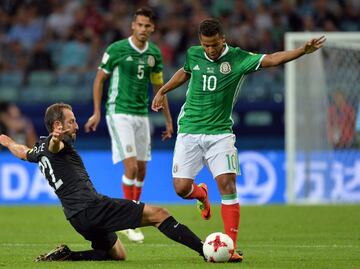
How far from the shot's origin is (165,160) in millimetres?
18453

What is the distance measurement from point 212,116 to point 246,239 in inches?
93.0

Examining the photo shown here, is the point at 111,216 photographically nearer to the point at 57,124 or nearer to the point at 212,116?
the point at 57,124

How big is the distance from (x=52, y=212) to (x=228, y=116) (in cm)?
722

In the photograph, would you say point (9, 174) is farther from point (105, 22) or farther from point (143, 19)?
point (143, 19)

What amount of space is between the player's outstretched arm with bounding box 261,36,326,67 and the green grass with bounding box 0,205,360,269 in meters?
1.71

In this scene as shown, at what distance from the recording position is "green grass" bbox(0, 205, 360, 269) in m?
8.88

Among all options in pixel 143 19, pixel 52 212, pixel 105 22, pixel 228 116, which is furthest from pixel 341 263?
pixel 105 22

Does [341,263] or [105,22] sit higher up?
[105,22]

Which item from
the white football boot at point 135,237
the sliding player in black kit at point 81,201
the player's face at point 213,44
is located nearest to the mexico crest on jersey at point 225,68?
the player's face at point 213,44

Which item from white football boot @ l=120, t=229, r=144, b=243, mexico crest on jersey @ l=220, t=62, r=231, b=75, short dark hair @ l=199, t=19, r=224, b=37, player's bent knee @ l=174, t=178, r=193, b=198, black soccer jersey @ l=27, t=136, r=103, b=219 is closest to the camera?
black soccer jersey @ l=27, t=136, r=103, b=219

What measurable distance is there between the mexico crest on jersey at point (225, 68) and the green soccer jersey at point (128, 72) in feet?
9.60

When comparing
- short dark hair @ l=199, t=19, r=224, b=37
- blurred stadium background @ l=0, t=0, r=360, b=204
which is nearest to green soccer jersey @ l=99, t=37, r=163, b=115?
short dark hair @ l=199, t=19, r=224, b=37

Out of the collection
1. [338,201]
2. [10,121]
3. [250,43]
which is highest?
[250,43]

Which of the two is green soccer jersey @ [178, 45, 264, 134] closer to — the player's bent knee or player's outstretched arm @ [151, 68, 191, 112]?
player's outstretched arm @ [151, 68, 191, 112]
